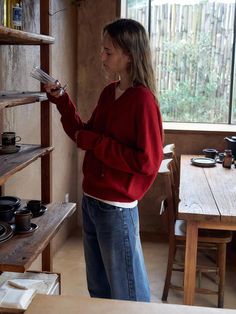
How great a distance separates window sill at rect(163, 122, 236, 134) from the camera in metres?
3.93

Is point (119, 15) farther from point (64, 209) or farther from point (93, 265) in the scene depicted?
point (93, 265)

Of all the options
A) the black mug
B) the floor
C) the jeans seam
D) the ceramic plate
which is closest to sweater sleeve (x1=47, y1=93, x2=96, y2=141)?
the black mug

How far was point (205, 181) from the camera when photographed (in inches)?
121

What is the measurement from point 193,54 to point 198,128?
76 cm

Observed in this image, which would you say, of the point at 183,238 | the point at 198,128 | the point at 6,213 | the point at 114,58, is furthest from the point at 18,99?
the point at 198,128

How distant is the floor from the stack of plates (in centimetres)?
115

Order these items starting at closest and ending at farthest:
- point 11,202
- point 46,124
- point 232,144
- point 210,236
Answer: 1. point 11,202
2. point 46,124
3. point 210,236
4. point 232,144

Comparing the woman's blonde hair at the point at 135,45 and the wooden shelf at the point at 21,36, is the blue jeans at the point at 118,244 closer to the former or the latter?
the woman's blonde hair at the point at 135,45

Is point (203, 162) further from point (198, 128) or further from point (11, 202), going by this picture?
point (11, 202)

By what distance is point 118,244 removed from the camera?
6.28 ft

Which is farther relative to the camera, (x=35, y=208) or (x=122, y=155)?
(x=35, y=208)

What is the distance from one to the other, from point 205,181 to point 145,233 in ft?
3.98

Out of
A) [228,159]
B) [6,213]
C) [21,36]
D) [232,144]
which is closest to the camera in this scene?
[21,36]

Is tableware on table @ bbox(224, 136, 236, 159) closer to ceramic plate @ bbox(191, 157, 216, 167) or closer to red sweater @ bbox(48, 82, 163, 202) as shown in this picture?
ceramic plate @ bbox(191, 157, 216, 167)
